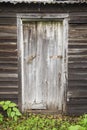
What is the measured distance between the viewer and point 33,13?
8109 millimetres

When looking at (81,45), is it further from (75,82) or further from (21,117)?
(21,117)

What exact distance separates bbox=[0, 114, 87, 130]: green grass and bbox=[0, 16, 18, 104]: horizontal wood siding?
0.64 metres

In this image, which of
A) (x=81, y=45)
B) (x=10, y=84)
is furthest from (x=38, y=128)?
(x=81, y=45)

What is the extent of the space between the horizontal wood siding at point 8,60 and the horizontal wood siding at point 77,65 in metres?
1.47

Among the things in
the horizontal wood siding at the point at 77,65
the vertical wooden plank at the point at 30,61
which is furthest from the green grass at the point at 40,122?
the vertical wooden plank at the point at 30,61

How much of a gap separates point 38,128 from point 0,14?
3073 millimetres

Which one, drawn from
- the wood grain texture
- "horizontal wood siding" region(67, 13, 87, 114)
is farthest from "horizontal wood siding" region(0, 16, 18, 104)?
"horizontal wood siding" region(67, 13, 87, 114)

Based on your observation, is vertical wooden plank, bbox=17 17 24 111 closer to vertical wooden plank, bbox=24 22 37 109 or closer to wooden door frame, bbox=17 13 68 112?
wooden door frame, bbox=17 13 68 112

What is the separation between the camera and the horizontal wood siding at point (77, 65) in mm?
8273

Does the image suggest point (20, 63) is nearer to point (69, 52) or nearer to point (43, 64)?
point (43, 64)

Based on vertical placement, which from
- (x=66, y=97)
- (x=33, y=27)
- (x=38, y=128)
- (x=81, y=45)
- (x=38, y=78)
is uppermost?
(x=33, y=27)

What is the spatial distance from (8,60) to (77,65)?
1857 millimetres

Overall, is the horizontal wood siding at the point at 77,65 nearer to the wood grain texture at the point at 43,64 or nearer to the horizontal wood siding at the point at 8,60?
the wood grain texture at the point at 43,64

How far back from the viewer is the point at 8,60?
8.28 m
